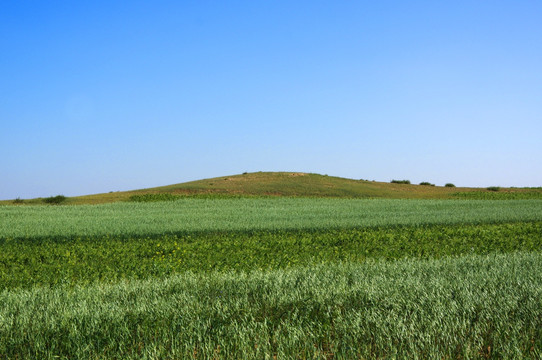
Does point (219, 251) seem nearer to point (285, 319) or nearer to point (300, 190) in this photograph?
point (285, 319)

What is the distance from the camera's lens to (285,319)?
18.7 feet

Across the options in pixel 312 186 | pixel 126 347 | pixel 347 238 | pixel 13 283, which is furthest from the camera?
pixel 312 186

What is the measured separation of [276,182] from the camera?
181 ft

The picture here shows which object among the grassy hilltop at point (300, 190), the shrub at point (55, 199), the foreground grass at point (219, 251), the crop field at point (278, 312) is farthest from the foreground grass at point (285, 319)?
the shrub at point (55, 199)

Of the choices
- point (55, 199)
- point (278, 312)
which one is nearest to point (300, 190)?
point (55, 199)

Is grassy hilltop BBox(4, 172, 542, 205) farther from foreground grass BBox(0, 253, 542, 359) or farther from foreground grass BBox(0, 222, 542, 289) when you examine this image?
foreground grass BBox(0, 253, 542, 359)

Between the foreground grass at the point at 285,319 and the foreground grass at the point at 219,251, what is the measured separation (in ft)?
9.93

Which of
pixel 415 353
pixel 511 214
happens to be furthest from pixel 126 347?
Result: pixel 511 214

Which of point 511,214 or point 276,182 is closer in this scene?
point 511,214

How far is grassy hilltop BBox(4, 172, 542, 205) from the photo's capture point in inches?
1836

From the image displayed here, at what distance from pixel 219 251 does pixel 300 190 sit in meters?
37.2

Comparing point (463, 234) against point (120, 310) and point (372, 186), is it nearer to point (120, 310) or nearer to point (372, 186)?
point (120, 310)

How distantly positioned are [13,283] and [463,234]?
48.2ft

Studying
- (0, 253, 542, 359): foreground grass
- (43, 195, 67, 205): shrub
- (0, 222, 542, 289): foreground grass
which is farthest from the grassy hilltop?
(0, 253, 542, 359): foreground grass
